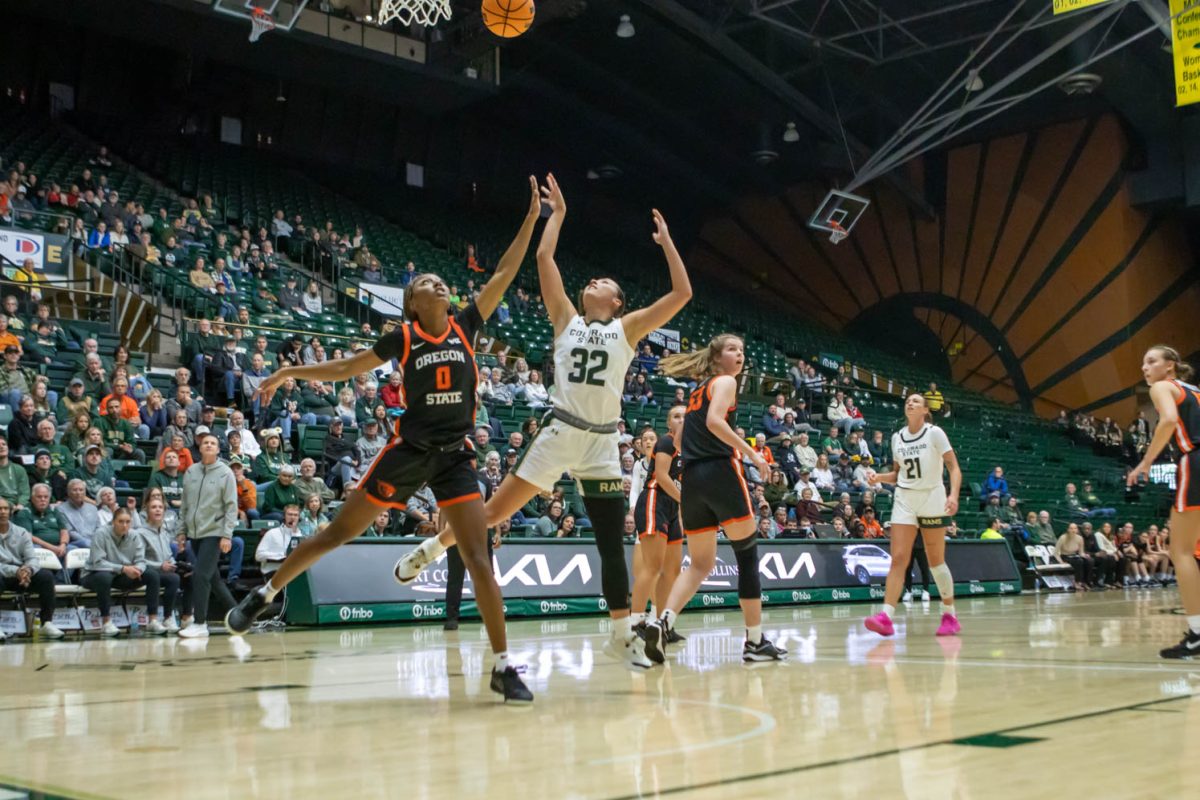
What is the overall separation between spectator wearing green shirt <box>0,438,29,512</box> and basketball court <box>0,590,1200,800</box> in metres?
3.58

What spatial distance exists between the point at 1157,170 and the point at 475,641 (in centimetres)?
2618

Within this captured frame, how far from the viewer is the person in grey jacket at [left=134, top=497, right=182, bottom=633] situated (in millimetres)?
11000

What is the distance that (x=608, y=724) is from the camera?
4.23 metres

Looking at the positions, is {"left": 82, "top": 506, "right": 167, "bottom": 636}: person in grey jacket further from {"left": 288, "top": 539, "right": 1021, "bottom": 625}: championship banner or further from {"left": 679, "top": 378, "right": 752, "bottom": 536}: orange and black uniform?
{"left": 679, "top": 378, "right": 752, "bottom": 536}: orange and black uniform

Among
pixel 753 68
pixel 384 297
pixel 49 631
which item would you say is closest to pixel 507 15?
pixel 49 631

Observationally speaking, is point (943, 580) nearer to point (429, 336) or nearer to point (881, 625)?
point (881, 625)

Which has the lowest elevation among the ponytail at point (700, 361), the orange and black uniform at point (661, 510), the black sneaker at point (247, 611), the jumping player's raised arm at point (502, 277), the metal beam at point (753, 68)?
the black sneaker at point (247, 611)

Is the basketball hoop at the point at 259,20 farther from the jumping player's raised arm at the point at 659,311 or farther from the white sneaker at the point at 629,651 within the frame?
the white sneaker at the point at 629,651

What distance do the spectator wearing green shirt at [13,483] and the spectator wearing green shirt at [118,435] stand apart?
6.92 ft

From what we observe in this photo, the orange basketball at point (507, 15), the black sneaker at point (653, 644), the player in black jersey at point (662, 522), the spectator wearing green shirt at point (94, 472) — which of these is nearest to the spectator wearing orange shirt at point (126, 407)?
the spectator wearing green shirt at point (94, 472)

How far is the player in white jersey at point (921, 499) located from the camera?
9.48 metres

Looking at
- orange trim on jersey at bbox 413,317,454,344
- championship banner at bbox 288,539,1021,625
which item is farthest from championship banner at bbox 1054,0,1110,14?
orange trim on jersey at bbox 413,317,454,344

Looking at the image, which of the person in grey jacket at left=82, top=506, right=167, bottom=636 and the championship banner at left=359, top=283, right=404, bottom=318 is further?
the championship banner at left=359, top=283, right=404, bottom=318

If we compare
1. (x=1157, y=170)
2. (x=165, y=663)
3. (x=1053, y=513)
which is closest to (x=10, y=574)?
(x=165, y=663)
